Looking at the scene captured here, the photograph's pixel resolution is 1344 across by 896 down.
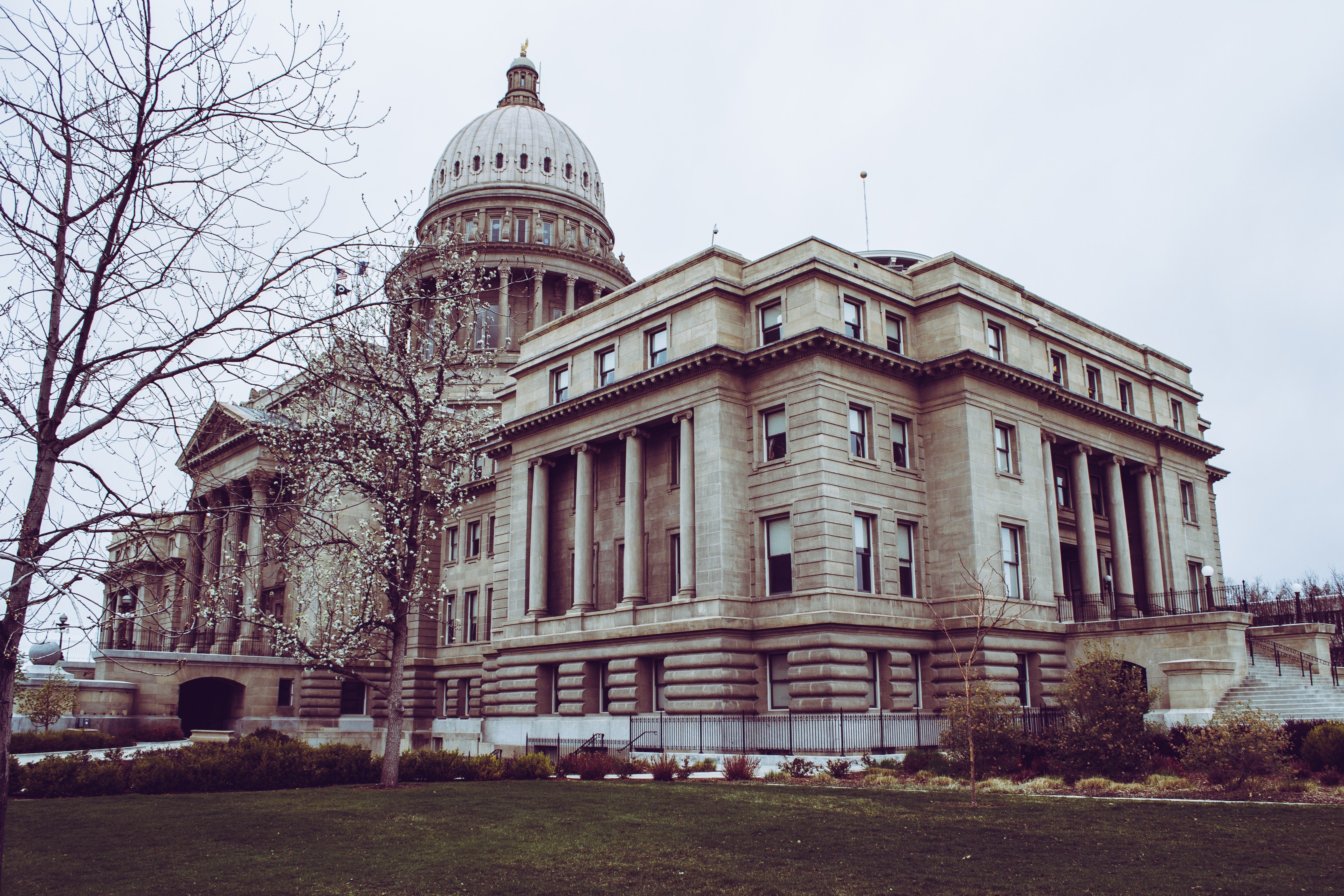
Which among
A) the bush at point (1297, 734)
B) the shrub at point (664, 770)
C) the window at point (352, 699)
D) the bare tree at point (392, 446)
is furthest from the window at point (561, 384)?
the bush at point (1297, 734)

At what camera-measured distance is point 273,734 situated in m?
45.8

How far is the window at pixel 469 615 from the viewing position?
59.6m

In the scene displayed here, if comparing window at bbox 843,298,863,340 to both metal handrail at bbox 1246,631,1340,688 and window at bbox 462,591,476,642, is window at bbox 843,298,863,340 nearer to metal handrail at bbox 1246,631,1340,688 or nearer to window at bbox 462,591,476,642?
metal handrail at bbox 1246,631,1340,688

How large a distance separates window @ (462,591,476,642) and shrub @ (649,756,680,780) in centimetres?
3080

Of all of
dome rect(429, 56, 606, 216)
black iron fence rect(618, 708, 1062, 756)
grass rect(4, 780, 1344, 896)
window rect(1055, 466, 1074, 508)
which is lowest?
grass rect(4, 780, 1344, 896)

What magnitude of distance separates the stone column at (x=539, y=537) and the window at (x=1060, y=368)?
2345 cm

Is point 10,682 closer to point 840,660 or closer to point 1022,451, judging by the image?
point 840,660

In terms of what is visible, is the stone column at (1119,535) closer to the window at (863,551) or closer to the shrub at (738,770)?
the window at (863,551)

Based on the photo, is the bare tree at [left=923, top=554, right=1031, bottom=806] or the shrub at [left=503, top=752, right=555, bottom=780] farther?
the bare tree at [left=923, top=554, right=1031, bottom=806]

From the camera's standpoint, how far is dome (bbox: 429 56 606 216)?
310 feet

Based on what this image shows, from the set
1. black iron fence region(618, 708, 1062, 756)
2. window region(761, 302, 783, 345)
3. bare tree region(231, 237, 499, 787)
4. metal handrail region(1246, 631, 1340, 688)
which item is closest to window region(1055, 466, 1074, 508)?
metal handrail region(1246, 631, 1340, 688)

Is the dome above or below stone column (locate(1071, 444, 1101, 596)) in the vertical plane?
above

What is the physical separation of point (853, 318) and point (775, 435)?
18.6 feet

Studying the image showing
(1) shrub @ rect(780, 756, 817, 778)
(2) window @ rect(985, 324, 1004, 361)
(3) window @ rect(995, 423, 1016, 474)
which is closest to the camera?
(1) shrub @ rect(780, 756, 817, 778)
